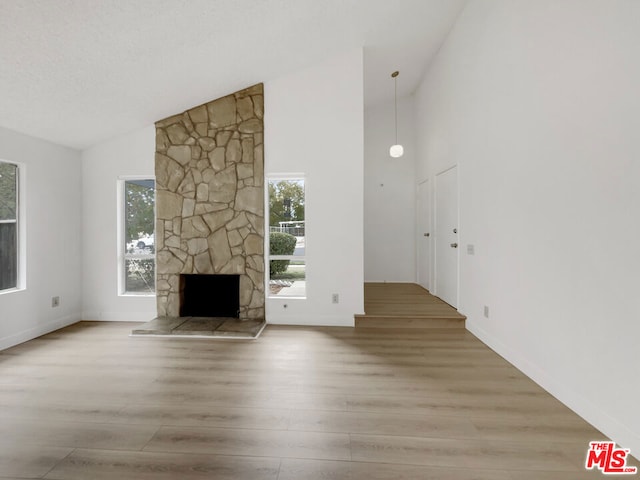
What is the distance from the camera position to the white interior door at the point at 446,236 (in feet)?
14.9

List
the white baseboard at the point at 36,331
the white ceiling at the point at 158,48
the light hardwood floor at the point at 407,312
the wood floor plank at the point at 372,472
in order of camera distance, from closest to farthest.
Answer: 1. the wood floor plank at the point at 372,472
2. the white ceiling at the point at 158,48
3. the white baseboard at the point at 36,331
4. the light hardwood floor at the point at 407,312

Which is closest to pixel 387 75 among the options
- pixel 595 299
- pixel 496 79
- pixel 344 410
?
pixel 496 79

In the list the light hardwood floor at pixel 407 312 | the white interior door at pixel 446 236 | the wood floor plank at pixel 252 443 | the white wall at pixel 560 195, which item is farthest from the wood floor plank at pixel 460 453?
the white interior door at pixel 446 236

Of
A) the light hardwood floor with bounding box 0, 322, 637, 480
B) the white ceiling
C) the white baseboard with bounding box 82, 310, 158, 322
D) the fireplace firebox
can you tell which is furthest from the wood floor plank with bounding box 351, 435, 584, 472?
→ the white baseboard with bounding box 82, 310, 158, 322

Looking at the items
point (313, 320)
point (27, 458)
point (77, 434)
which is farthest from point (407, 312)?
point (27, 458)

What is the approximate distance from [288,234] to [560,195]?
3.06m

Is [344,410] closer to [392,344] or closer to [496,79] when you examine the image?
[392,344]

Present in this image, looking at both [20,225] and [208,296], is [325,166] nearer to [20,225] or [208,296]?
[208,296]

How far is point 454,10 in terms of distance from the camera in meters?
4.09

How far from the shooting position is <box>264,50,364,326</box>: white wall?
4277 mm

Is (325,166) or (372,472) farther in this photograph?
(325,166)

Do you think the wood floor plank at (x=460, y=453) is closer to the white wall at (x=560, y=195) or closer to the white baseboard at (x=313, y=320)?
the white wall at (x=560, y=195)

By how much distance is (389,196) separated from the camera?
6.57 meters

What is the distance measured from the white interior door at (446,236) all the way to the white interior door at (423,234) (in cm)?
37
